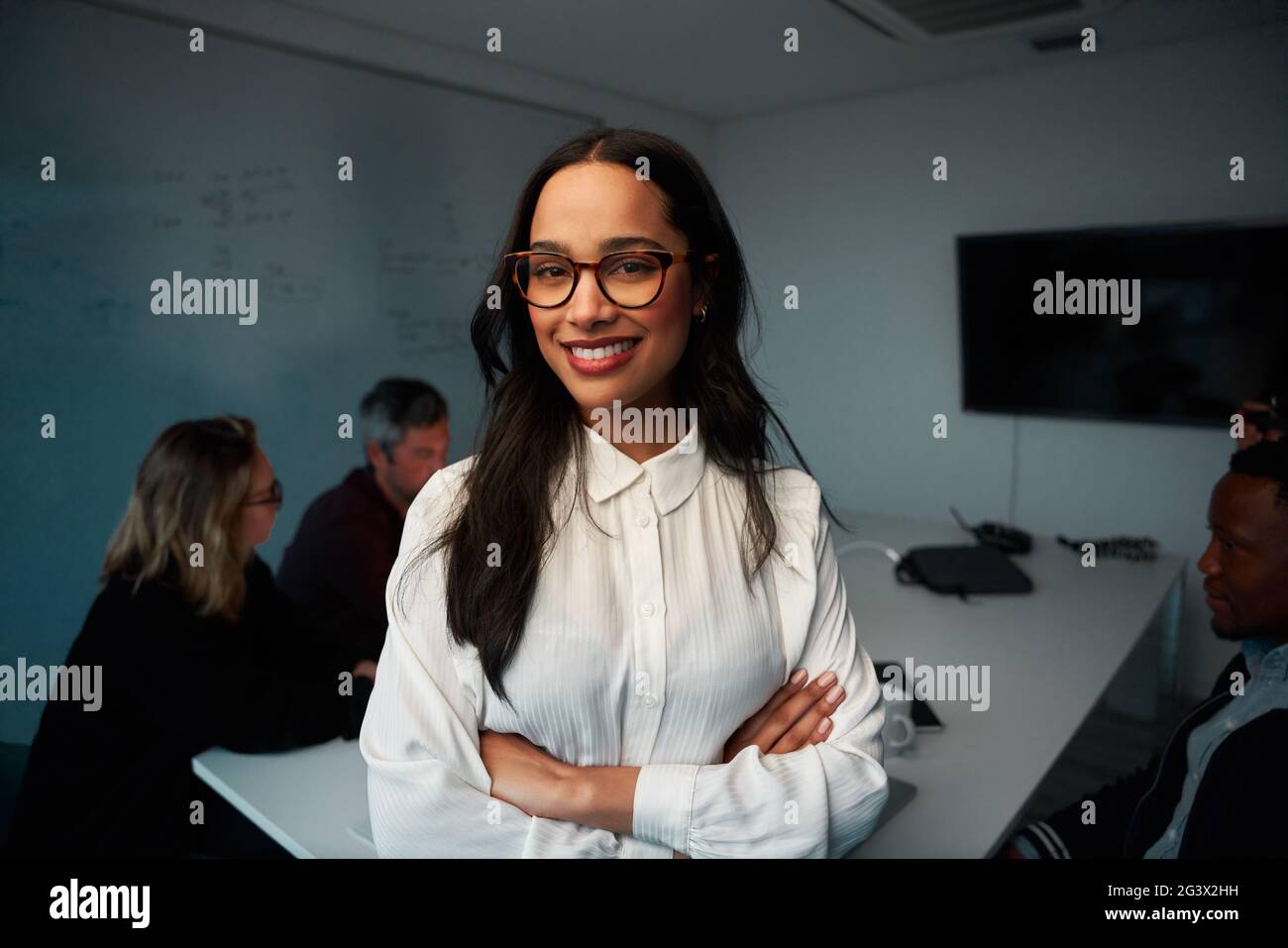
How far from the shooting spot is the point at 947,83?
3.31 meters

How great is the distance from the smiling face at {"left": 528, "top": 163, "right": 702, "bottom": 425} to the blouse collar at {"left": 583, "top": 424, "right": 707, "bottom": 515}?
0.25 ft

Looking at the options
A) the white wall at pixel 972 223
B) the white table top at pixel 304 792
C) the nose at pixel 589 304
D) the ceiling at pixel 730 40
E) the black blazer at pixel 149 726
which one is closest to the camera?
the nose at pixel 589 304

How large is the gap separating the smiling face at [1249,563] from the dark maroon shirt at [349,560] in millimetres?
1686

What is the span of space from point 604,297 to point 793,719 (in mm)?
506

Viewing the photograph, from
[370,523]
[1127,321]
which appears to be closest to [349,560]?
[370,523]

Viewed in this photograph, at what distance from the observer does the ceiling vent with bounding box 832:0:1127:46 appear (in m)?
1.96

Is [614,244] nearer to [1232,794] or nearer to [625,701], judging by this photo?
[625,701]

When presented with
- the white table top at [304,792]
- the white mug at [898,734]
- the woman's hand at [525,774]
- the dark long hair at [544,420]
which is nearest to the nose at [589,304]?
the dark long hair at [544,420]

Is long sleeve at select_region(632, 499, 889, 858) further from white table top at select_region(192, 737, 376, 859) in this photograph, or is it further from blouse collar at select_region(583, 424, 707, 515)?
white table top at select_region(192, 737, 376, 859)

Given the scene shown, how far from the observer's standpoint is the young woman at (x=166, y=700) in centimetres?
128

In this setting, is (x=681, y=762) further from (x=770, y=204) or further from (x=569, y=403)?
(x=770, y=204)

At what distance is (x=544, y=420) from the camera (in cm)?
91

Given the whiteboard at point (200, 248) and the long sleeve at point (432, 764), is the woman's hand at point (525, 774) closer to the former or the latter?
the long sleeve at point (432, 764)

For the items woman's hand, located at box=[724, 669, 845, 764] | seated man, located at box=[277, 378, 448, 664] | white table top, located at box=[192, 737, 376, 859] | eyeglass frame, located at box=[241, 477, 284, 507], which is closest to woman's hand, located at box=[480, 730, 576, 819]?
woman's hand, located at box=[724, 669, 845, 764]
